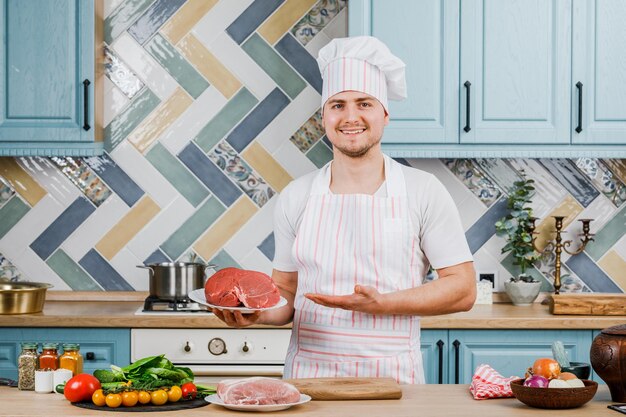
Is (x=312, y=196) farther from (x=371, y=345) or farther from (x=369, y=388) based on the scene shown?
(x=369, y=388)

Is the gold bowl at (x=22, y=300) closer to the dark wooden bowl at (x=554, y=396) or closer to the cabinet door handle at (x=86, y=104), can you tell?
the cabinet door handle at (x=86, y=104)

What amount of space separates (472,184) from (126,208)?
5.33 feet

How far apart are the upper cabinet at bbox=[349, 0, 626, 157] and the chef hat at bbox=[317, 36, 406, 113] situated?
1162mm

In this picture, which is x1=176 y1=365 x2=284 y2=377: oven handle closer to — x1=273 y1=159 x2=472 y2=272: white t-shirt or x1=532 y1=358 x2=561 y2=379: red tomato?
x1=273 y1=159 x2=472 y2=272: white t-shirt

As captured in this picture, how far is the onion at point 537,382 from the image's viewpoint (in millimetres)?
2166

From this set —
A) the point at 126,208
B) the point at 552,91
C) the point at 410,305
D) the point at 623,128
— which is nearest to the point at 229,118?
the point at 126,208

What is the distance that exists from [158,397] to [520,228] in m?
2.51

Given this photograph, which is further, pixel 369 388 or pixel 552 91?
pixel 552 91

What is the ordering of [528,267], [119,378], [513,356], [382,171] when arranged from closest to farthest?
[119,378] < [382,171] < [513,356] < [528,267]

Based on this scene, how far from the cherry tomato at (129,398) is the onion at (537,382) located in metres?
0.90

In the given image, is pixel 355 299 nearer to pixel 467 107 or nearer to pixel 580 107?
pixel 467 107

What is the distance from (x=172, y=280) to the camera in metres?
3.92

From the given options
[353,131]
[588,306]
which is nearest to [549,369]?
[353,131]

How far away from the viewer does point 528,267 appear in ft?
14.3
